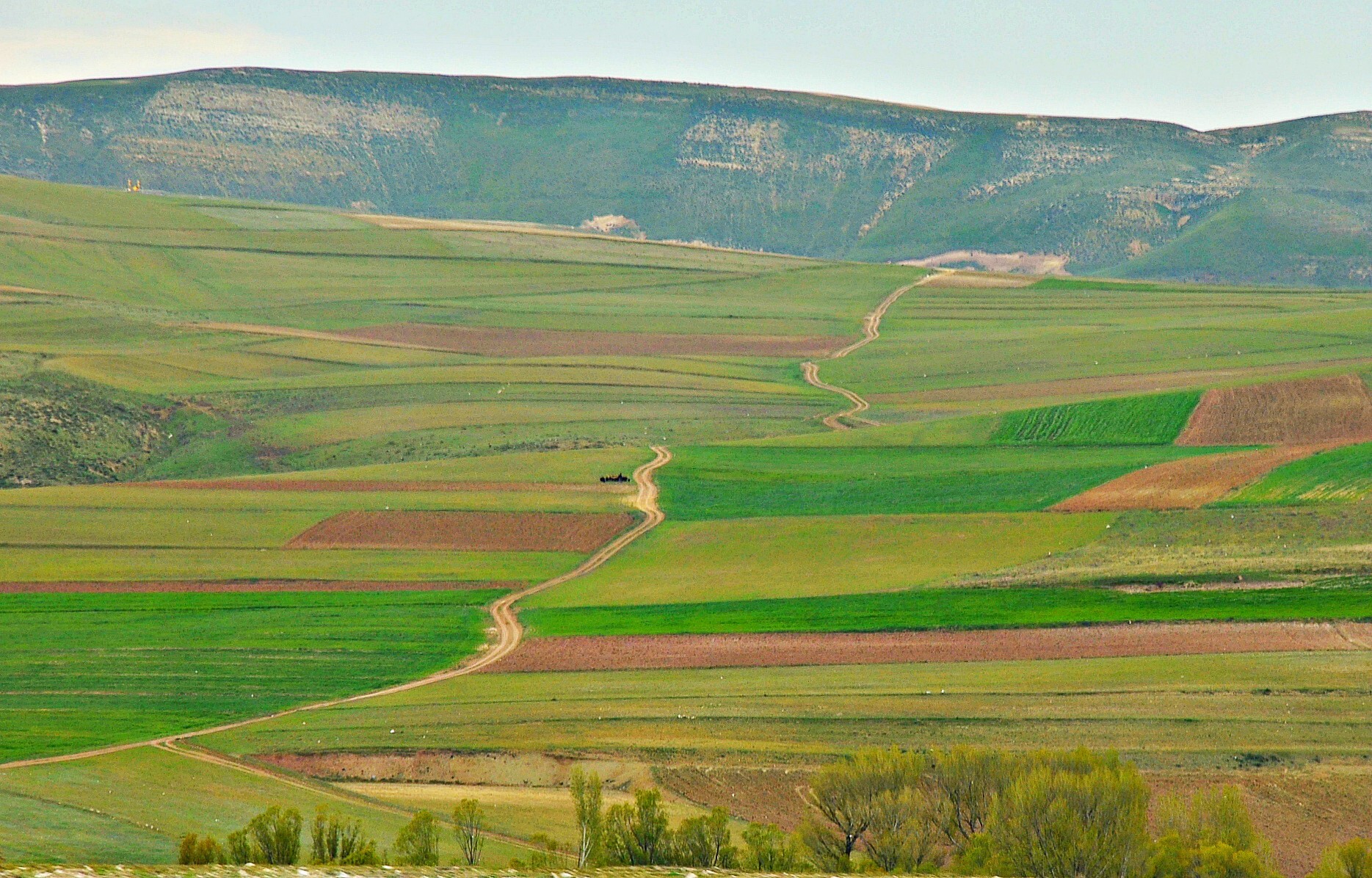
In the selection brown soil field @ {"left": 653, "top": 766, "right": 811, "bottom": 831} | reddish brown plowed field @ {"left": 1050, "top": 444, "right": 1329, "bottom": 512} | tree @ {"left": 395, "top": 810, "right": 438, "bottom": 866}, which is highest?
reddish brown plowed field @ {"left": 1050, "top": 444, "right": 1329, "bottom": 512}

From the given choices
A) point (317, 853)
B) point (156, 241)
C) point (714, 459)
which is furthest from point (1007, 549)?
point (156, 241)

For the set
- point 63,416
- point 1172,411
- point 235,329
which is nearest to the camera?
point 1172,411

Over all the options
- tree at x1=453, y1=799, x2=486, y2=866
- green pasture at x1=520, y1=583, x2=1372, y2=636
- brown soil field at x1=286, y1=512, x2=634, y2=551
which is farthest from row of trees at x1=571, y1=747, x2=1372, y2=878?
brown soil field at x1=286, y1=512, x2=634, y2=551

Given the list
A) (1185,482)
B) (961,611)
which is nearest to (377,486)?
(961,611)

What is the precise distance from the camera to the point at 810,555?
61750mm

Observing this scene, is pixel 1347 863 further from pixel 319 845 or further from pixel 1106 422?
pixel 1106 422

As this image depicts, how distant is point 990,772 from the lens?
3384 cm

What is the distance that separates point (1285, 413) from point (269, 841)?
6734 cm

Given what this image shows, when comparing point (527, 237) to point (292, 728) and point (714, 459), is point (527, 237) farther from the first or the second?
point (292, 728)

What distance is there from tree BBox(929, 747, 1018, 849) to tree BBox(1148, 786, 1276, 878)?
3.36m

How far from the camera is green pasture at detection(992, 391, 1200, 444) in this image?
81.2 metres

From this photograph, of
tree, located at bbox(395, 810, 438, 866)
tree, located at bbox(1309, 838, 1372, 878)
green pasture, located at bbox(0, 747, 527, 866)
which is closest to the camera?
tree, located at bbox(1309, 838, 1372, 878)

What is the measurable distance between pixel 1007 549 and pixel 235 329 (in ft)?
263

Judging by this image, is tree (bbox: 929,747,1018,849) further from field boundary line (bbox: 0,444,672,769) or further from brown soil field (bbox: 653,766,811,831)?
field boundary line (bbox: 0,444,672,769)
